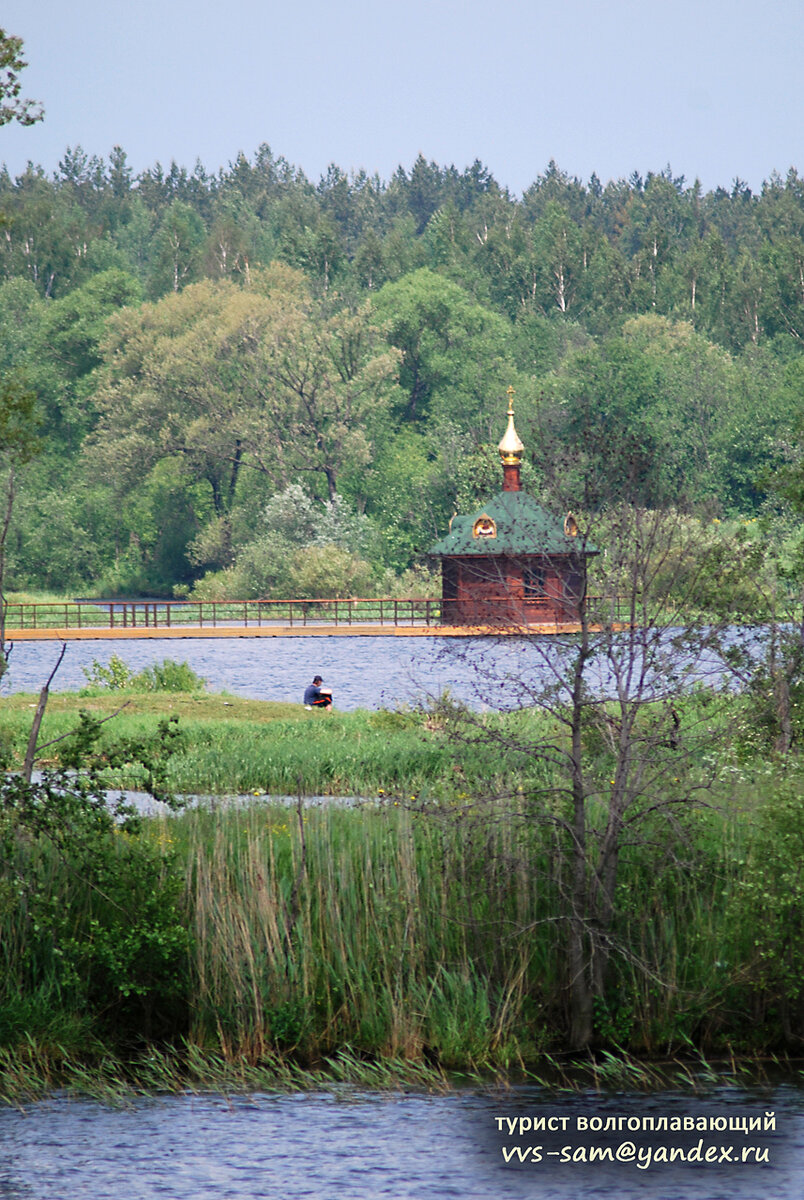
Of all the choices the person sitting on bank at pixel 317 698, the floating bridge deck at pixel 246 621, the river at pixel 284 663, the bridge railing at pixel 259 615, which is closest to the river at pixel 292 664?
the river at pixel 284 663

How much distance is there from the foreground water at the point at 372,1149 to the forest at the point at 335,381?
46341 millimetres

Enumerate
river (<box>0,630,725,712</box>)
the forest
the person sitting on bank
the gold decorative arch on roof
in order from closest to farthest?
1. the person sitting on bank
2. river (<box>0,630,725,712</box>)
3. the gold decorative arch on roof
4. the forest

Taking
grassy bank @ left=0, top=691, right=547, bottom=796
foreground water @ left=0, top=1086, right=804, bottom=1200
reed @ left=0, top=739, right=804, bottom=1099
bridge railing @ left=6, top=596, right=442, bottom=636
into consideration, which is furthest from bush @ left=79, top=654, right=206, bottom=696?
bridge railing @ left=6, top=596, right=442, bottom=636

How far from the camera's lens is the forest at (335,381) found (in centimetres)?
6919

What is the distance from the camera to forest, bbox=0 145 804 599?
6919 cm

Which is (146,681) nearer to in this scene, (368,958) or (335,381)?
(368,958)

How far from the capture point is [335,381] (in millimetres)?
71062

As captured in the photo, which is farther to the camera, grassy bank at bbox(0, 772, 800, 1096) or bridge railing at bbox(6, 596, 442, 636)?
bridge railing at bbox(6, 596, 442, 636)

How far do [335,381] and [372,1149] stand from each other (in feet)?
204

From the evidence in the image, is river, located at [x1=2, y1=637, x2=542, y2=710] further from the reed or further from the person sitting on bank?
the reed

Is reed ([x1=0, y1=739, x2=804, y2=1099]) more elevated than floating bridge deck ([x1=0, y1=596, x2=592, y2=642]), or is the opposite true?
floating bridge deck ([x1=0, y1=596, x2=592, y2=642])

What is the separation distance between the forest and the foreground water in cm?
4634

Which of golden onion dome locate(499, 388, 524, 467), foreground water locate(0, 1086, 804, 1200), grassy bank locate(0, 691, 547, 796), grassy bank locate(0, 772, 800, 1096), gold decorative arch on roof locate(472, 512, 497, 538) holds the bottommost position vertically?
foreground water locate(0, 1086, 804, 1200)

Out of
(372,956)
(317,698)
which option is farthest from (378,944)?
(317,698)
